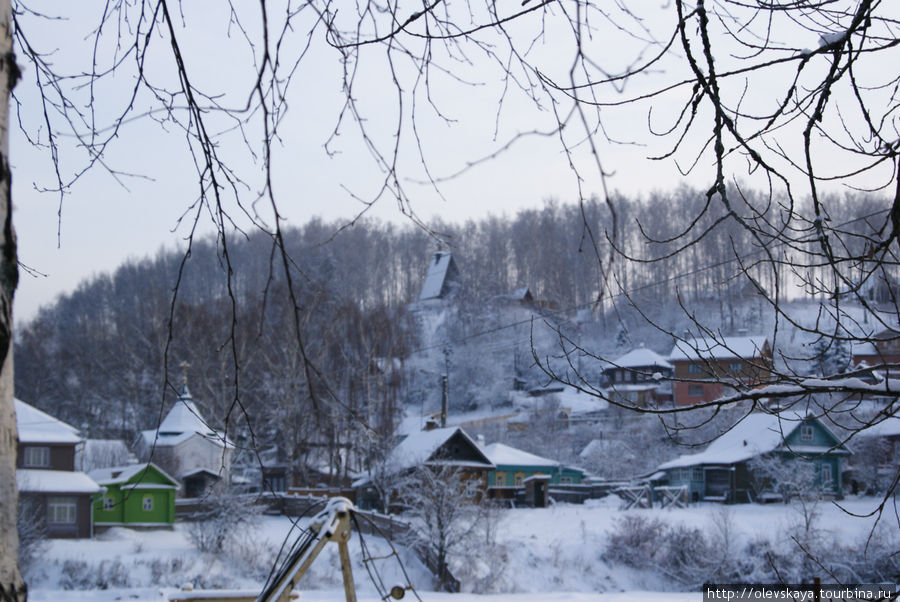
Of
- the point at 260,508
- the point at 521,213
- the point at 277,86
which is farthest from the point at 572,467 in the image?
the point at 277,86

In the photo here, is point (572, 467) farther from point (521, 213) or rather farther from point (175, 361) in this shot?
point (521, 213)

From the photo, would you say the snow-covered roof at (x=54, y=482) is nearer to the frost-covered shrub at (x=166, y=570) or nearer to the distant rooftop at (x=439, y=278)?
the frost-covered shrub at (x=166, y=570)

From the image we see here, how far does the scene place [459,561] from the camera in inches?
883

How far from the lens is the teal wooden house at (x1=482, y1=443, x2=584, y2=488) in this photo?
34281 millimetres

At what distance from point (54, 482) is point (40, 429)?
2.09 metres

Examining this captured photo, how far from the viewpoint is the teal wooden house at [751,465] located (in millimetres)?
28203

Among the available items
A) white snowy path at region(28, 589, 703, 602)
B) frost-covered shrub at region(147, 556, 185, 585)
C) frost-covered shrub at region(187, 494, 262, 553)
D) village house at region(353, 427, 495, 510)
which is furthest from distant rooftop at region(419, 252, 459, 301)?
white snowy path at region(28, 589, 703, 602)

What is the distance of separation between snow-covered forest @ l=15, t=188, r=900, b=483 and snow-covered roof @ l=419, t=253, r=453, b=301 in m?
1.31

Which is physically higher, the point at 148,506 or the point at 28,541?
the point at 28,541

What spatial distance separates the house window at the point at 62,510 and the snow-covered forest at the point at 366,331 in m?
6.45

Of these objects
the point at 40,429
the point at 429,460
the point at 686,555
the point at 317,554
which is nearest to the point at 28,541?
the point at 40,429

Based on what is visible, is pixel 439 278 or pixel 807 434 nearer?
pixel 807 434

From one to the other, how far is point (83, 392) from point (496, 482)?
81.4 feet

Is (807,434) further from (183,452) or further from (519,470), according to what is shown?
(183,452)
